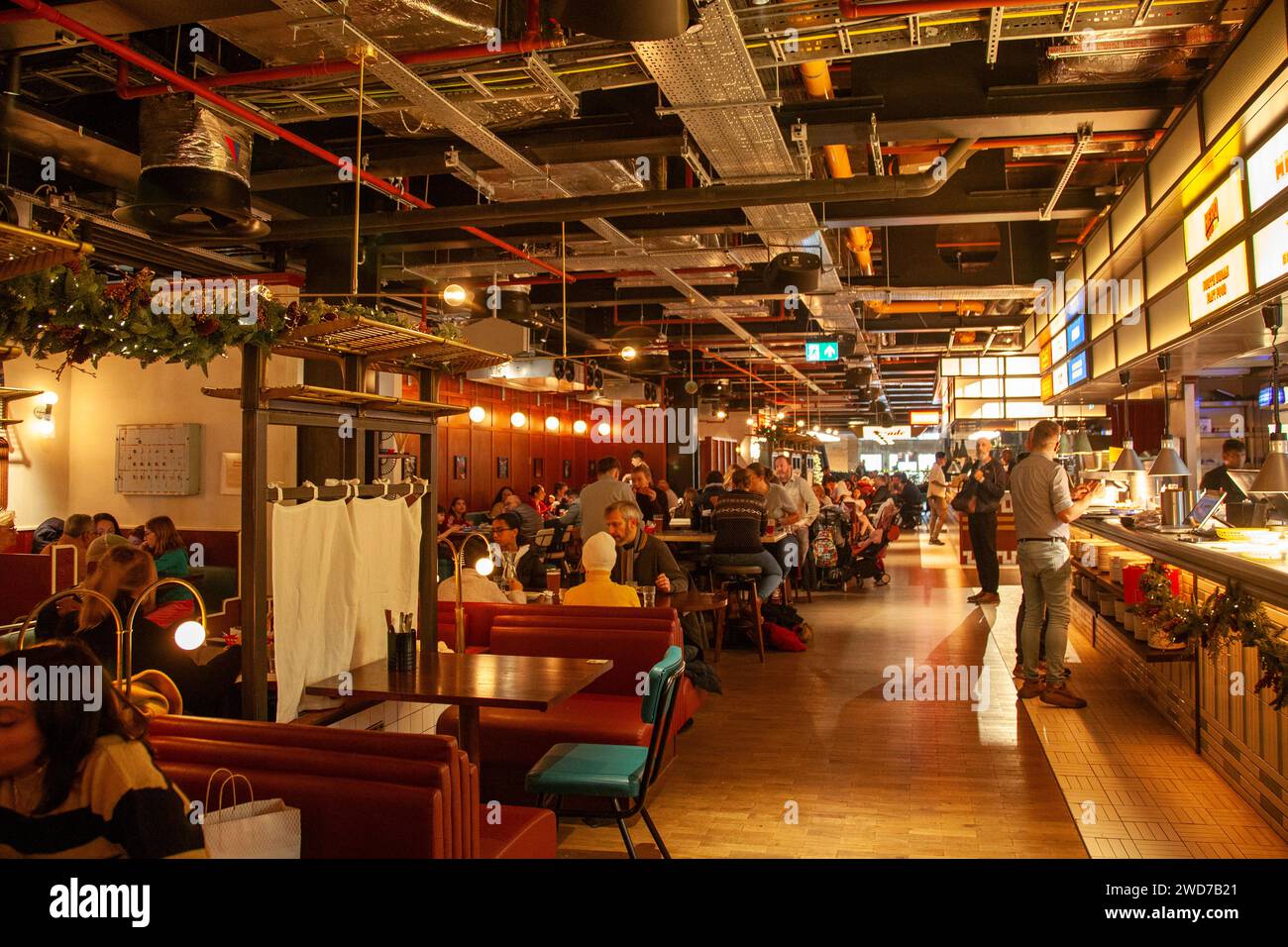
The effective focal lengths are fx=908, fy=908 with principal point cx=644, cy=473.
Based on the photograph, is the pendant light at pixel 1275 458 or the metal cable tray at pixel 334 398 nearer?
the metal cable tray at pixel 334 398

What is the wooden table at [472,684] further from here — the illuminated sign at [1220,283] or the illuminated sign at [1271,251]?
the illuminated sign at [1220,283]

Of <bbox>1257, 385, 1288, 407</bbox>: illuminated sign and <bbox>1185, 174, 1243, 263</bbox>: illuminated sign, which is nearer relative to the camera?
<bbox>1185, 174, 1243, 263</bbox>: illuminated sign

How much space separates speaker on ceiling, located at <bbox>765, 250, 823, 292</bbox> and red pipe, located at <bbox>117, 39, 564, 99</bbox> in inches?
135

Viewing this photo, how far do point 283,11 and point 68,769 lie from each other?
10.7 feet

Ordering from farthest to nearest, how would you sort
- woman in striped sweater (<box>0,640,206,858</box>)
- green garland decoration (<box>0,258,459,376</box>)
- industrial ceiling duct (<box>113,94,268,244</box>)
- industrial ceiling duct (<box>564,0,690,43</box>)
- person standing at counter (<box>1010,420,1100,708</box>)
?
person standing at counter (<box>1010,420,1100,708</box>)
industrial ceiling duct (<box>113,94,268,244</box>)
industrial ceiling duct (<box>564,0,690,43</box>)
green garland decoration (<box>0,258,459,376</box>)
woman in striped sweater (<box>0,640,206,858</box>)

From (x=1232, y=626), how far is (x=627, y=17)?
3582 millimetres

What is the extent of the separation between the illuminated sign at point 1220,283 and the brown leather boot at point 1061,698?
2466mm

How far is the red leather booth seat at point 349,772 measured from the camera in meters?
2.36

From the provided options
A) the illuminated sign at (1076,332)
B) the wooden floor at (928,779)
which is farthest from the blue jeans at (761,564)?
the illuminated sign at (1076,332)

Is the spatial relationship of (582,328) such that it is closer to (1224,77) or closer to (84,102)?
(84,102)

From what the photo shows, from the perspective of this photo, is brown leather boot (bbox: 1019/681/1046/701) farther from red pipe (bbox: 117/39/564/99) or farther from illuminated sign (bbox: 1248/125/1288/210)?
red pipe (bbox: 117/39/564/99)

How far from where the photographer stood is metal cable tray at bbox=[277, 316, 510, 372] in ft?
11.7

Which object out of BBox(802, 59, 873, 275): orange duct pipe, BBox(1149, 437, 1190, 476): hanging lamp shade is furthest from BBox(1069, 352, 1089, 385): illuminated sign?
BBox(802, 59, 873, 275): orange duct pipe

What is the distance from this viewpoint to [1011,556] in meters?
14.0
